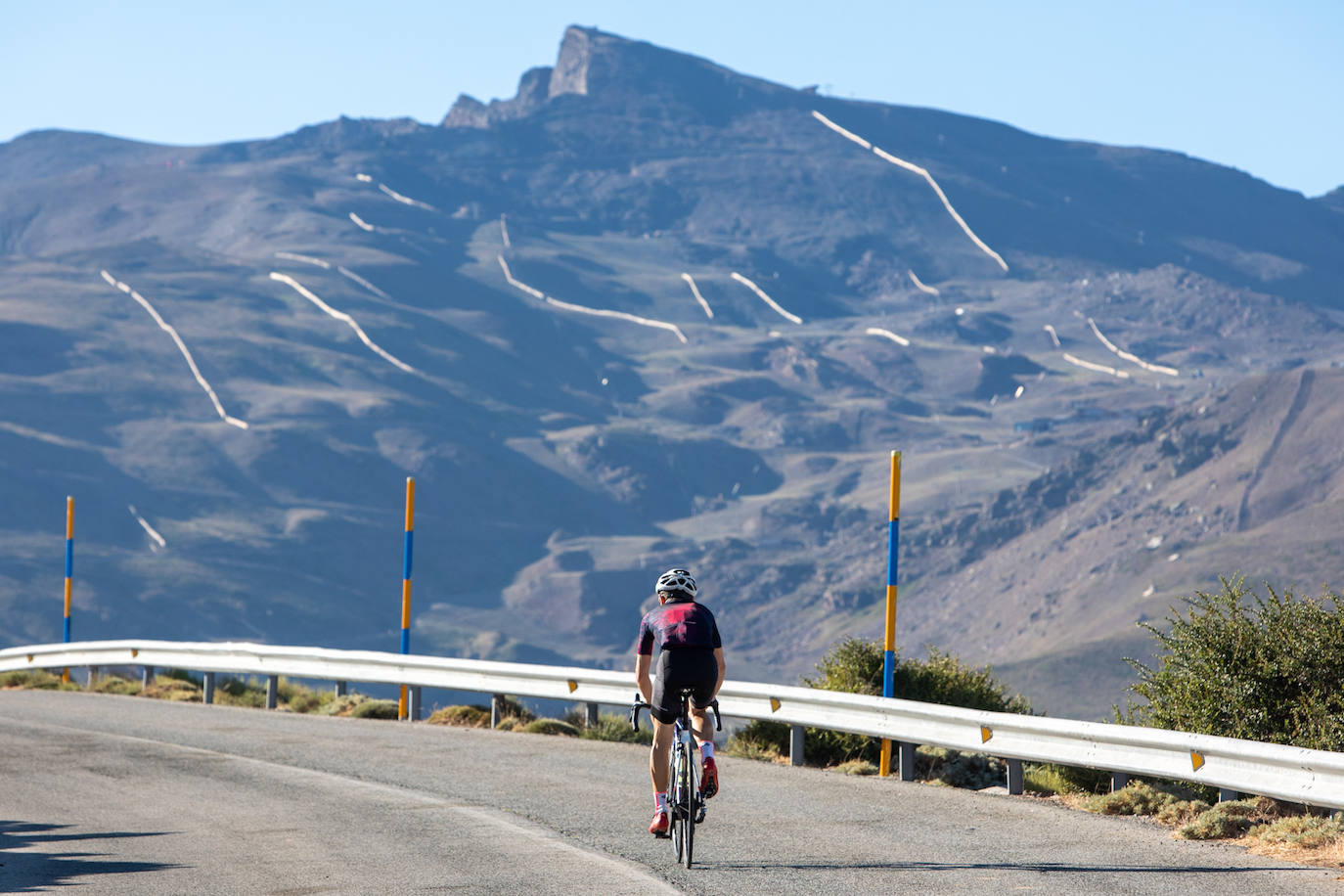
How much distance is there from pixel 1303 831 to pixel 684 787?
3.80 m

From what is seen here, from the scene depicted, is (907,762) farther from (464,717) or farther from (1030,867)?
(464,717)

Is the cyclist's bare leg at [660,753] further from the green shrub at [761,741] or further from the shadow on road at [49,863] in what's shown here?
the green shrub at [761,741]

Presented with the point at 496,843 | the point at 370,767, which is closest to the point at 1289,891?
the point at 496,843

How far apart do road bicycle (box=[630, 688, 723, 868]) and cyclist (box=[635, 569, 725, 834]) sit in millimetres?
55

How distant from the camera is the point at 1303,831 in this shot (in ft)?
33.7

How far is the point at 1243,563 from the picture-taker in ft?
608

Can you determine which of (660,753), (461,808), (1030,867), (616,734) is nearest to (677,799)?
(660,753)

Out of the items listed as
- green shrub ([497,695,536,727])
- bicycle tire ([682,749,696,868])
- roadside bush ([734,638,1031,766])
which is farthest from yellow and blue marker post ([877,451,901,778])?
green shrub ([497,695,536,727])

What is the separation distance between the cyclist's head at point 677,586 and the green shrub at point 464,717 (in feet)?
27.7

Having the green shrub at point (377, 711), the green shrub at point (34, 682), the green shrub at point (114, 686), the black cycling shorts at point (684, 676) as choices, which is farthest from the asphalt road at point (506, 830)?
the green shrub at point (34, 682)

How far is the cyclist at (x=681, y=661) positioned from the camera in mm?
9609

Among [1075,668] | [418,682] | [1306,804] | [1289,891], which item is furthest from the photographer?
[1075,668]

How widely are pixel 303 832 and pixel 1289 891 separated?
19.6ft

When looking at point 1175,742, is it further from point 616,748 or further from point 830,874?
point 616,748
